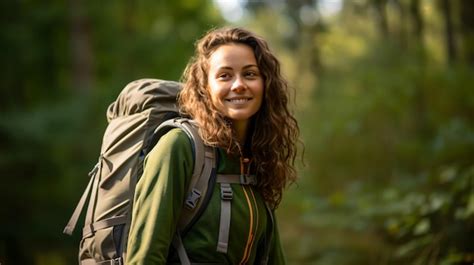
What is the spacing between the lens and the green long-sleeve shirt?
2.64 m

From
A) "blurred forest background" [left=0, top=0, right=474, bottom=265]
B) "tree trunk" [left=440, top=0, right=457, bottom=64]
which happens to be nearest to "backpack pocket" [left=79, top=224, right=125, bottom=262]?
"blurred forest background" [left=0, top=0, right=474, bottom=265]

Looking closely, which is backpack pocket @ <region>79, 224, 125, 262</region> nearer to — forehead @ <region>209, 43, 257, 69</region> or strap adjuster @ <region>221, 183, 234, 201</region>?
strap adjuster @ <region>221, 183, 234, 201</region>

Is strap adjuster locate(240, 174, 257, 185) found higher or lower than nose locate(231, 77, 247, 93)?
lower

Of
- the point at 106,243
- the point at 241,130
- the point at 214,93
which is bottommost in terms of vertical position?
the point at 106,243

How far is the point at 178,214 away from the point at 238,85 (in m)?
0.62

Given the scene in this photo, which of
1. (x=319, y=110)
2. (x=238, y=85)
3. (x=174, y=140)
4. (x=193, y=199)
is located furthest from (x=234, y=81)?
(x=319, y=110)

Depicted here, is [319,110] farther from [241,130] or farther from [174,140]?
[174,140]

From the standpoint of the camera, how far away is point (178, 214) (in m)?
2.72

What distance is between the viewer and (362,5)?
599 inches

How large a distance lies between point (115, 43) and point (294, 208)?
13.7 metres

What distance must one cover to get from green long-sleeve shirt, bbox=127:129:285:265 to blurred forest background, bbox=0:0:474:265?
0.62m

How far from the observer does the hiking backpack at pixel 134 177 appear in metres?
2.78

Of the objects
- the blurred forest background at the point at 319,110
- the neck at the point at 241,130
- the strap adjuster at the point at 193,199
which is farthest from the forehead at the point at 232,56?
the blurred forest background at the point at 319,110

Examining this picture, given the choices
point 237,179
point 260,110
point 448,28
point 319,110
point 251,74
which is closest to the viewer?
point 237,179
